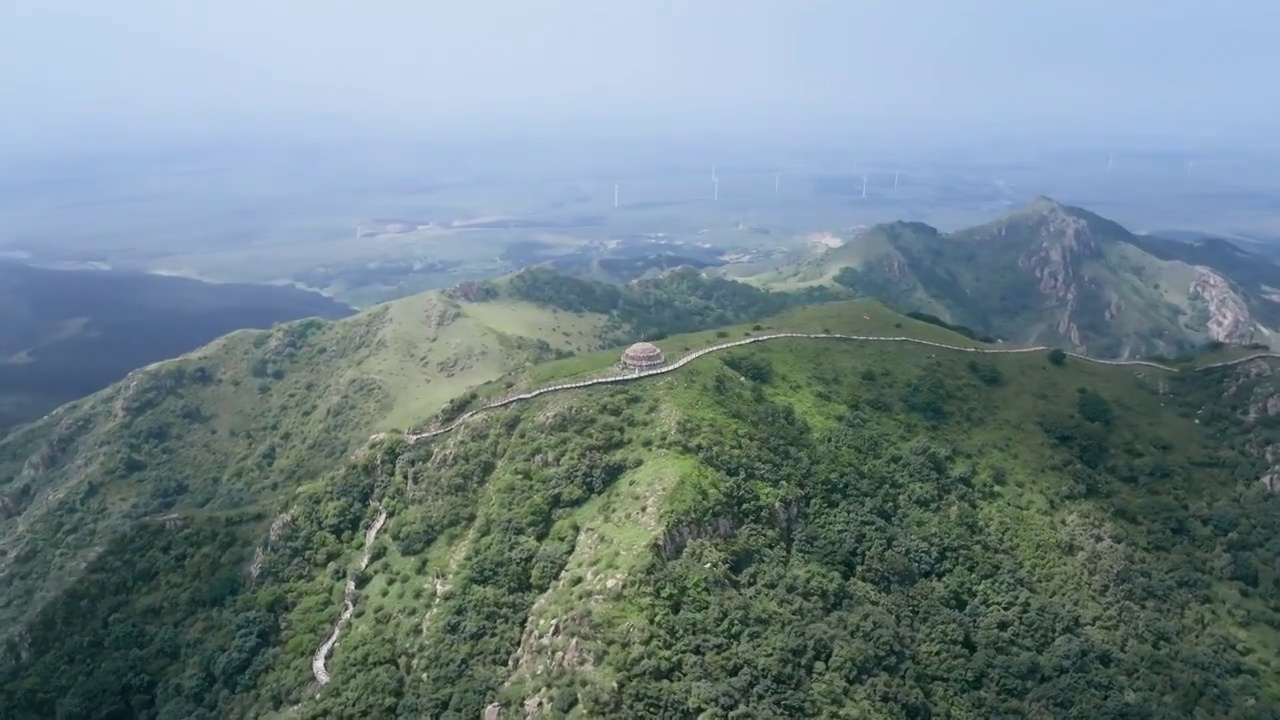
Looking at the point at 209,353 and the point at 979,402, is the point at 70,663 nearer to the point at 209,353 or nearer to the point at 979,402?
the point at 209,353

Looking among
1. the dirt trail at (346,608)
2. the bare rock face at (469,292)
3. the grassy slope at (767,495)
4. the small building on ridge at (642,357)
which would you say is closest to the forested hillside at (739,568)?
the grassy slope at (767,495)

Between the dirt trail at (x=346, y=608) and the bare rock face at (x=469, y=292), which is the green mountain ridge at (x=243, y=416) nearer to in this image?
the bare rock face at (x=469, y=292)

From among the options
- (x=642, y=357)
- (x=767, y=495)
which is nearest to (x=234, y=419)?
(x=642, y=357)

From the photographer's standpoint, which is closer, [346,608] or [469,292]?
[346,608]

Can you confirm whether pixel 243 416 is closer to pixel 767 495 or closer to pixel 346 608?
pixel 346 608

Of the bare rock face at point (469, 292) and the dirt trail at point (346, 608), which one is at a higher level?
the bare rock face at point (469, 292)

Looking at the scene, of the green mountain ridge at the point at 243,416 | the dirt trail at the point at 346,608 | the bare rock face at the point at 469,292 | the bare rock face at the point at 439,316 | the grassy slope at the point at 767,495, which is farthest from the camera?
the bare rock face at the point at 469,292
